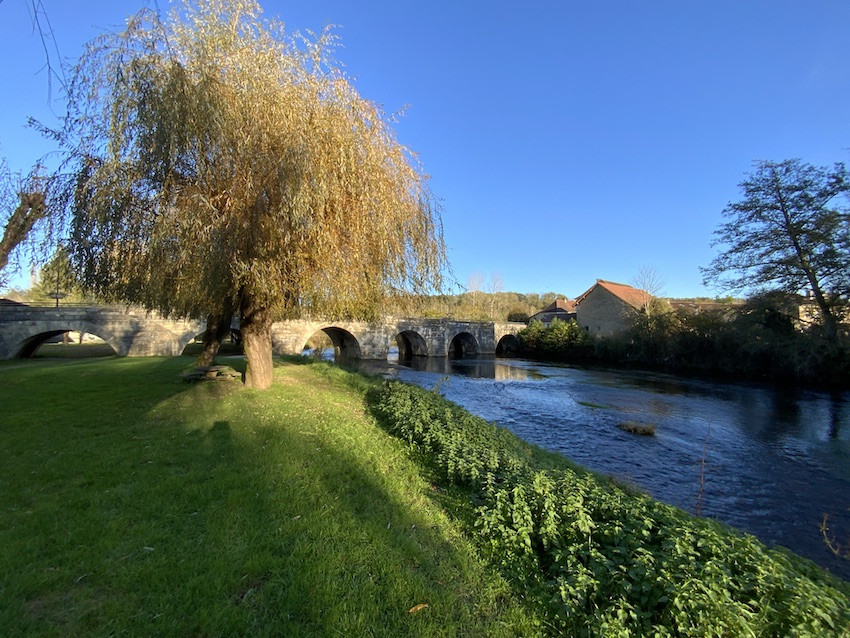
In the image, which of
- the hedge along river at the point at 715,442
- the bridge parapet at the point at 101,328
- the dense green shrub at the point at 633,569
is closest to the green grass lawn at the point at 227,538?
the dense green shrub at the point at 633,569

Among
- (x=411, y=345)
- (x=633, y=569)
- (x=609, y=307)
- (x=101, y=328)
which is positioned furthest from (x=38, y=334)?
(x=609, y=307)

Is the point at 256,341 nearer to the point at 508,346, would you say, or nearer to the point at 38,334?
the point at 38,334

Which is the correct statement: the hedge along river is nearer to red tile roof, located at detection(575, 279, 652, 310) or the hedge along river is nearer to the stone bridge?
the stone bridge

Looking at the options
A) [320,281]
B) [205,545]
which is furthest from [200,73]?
[205,545]

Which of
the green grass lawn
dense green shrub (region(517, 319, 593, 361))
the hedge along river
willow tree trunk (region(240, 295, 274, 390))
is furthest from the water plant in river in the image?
dense green shrub (region(517, 319, 593, 361))

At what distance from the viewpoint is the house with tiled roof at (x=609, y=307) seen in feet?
129

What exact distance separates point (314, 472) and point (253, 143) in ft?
16.9

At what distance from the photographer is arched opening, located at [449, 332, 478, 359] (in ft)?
151

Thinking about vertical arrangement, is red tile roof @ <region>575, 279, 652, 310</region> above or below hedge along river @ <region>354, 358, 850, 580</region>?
above

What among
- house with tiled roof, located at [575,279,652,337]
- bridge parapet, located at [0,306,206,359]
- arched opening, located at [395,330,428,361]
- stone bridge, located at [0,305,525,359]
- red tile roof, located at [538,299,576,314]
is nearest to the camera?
bridge parapet, located at [0,306,206,359]

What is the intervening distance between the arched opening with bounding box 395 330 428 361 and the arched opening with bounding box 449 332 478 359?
4984 millimetres

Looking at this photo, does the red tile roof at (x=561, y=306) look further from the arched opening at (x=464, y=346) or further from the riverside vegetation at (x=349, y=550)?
the riverside vegetation at (x=349, y=550)

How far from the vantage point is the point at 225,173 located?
6840 mm

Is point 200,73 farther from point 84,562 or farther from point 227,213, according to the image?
point 84,562
